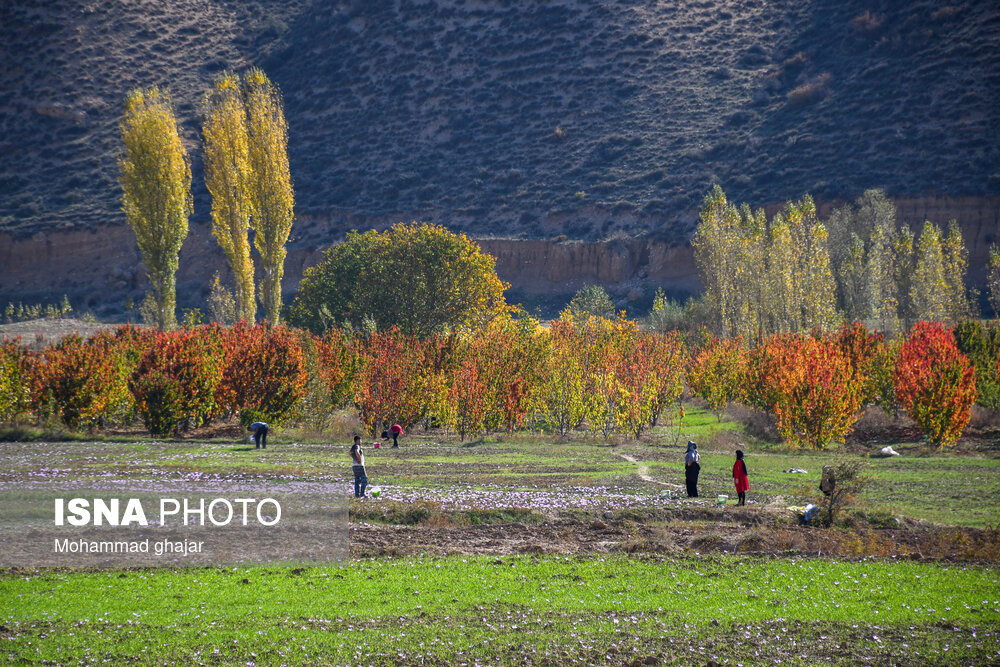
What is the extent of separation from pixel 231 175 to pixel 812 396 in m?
34.3

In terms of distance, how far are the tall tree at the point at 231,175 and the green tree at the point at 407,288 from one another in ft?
24.8

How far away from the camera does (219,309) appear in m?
73.3

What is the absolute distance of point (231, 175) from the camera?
50438 millimetres

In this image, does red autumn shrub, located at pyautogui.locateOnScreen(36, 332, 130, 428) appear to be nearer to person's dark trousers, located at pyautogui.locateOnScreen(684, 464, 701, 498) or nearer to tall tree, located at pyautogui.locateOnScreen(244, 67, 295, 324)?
tall tree, located at pyautogui.locateOnScreen(244, 67, 295, 324)

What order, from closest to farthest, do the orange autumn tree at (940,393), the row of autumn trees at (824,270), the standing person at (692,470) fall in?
the standing person at (692,470)
the orange autumn tree at (940,393)
the row of autumn trees at (824,270)

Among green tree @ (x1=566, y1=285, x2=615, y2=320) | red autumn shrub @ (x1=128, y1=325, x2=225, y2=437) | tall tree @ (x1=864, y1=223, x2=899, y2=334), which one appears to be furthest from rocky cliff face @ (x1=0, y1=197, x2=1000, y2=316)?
red autumn shrub @ (x1=128, y1=325, x2=225, y2=437)

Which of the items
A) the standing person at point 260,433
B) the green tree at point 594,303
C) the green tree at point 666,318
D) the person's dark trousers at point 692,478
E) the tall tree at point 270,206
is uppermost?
the tall tree at point 270,206

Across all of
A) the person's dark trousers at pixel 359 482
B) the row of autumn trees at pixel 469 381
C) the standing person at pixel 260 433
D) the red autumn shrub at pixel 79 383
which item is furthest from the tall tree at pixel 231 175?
the person's dark trousers at pixel 359 482

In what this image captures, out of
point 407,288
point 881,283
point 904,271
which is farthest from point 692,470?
point 904,271

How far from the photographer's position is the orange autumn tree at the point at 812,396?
3059 cm

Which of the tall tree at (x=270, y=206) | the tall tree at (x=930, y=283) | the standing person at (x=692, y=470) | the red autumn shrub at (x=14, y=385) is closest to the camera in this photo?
the standing person at (x=692, y=470)

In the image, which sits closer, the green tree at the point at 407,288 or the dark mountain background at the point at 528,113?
the green tree at the point at 407,288

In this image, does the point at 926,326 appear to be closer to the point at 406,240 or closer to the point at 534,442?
the point at 534,442

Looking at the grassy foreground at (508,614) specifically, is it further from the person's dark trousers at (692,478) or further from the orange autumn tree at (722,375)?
the orange autumn tree at (722,375)
